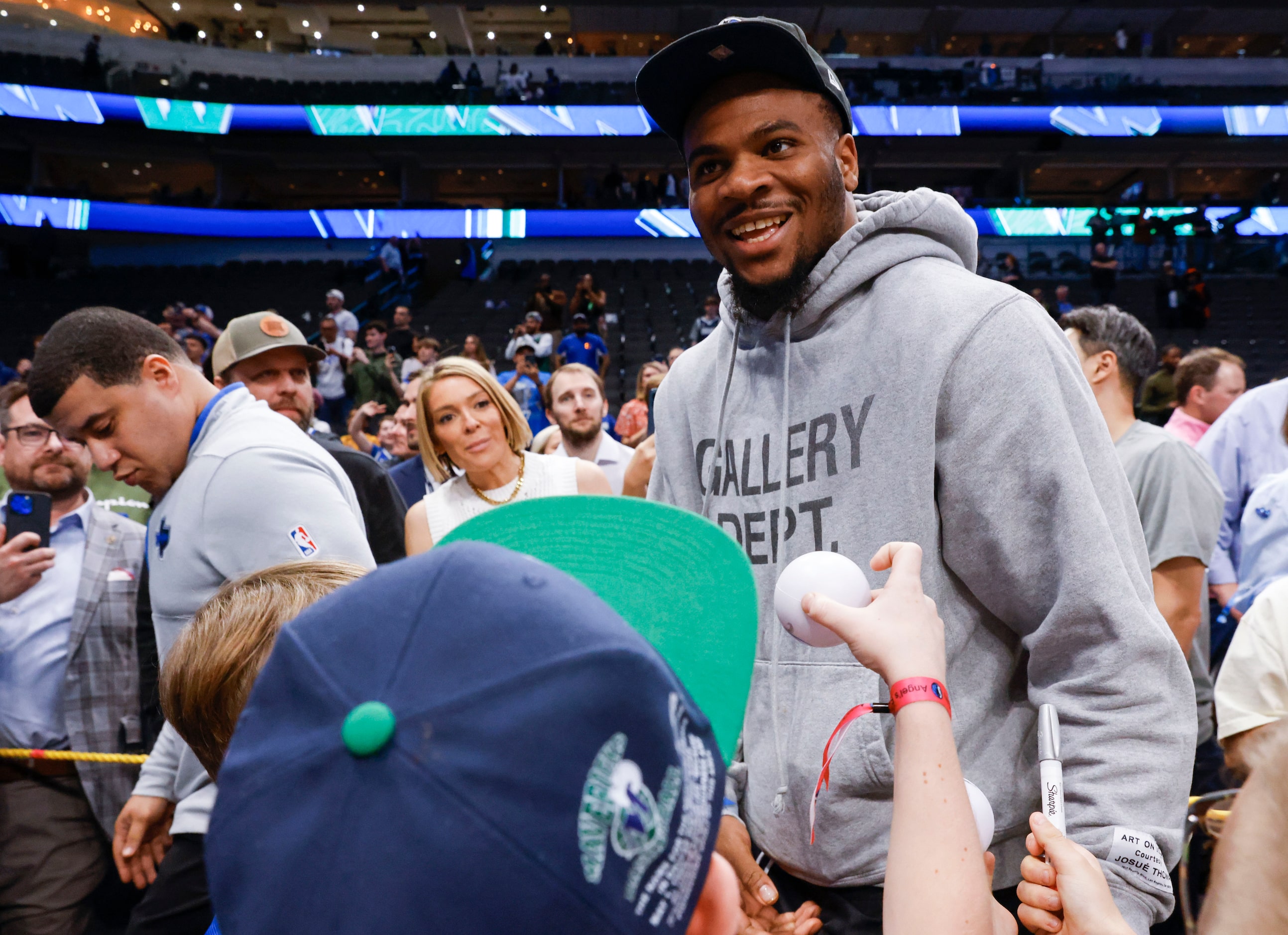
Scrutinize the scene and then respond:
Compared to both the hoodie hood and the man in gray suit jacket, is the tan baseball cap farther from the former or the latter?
the hoodie hood

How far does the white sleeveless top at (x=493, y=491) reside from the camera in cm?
340

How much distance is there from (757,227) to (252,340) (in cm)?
277

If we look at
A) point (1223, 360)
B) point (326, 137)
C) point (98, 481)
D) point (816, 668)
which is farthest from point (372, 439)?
point (326, 137)

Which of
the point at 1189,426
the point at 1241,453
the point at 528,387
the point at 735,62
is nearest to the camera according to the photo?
the point at 735,62

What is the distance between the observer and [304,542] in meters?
2.10

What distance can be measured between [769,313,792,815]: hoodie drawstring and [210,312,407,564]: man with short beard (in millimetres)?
2289

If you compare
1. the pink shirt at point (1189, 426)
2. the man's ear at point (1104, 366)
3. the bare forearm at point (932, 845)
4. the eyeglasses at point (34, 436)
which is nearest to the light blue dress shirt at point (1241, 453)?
the pink shirt at point (1189, 426)

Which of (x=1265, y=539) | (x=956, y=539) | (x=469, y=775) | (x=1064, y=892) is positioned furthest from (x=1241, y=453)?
(x=469, y=775)

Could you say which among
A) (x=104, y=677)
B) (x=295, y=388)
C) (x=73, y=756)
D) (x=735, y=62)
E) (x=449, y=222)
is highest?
(x=449, y=222)

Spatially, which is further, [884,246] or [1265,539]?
[1265,539]

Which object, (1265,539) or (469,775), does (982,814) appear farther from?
(1265,539)

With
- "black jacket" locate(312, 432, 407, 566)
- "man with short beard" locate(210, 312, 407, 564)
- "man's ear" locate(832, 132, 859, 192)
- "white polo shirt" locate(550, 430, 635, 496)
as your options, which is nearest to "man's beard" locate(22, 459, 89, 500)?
"man with short beard" locate(210, 312, 407, 564)

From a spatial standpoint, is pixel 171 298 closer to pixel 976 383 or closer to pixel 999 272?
pixel 999 272

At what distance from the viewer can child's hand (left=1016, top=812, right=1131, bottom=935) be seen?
846 mm
